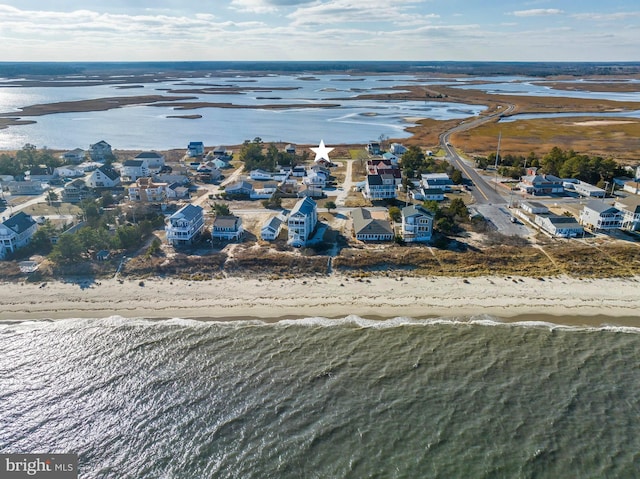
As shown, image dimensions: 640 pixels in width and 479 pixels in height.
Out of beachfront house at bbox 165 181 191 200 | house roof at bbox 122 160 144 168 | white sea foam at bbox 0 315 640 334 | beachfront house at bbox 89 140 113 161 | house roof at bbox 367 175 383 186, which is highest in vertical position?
beachfront house at bbox 89 140 113 161

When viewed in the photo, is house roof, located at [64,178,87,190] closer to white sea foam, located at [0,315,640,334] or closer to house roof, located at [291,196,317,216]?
white sea foam, located at [0,315,640,334]

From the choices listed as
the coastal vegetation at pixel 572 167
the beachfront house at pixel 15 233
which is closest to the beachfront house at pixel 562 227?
the coastal vegetation at pixel 572 167

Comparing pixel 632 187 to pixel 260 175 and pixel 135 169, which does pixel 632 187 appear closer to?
pixel 260 175

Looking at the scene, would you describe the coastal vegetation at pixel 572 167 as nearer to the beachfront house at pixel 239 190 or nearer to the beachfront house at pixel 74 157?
the beachfront house at pixel 239 190

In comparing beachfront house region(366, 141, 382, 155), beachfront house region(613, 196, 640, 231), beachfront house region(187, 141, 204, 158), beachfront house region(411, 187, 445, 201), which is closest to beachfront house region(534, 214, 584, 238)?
beachfront house region(613, 196, 640, 231)

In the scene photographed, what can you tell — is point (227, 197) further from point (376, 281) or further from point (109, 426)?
point (109, 426)

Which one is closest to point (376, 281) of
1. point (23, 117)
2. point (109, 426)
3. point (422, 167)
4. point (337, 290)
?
point (337, 290)

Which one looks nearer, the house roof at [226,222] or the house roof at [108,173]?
the house roof at [226,222]
